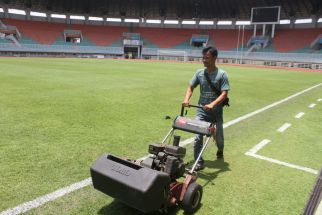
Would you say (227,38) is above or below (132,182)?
above

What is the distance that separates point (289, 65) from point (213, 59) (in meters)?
→ 54.8

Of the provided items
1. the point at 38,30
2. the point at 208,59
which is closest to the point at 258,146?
the point at 208,59

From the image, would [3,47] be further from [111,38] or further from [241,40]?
[241,40]

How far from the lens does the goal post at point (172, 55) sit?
67.8 metres

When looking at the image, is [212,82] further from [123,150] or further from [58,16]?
[58,16]

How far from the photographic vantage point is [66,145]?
235 inches

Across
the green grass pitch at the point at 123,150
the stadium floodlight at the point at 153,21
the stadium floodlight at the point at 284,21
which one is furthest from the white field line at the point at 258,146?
the stadium floodlight at the point at 153,21

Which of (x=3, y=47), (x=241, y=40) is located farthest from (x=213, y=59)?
(x=241, y=40)

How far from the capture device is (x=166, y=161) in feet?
11.9

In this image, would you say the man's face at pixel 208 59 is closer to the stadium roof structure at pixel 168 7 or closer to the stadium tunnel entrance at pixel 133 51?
the stadium roof structure at pixel 168 7

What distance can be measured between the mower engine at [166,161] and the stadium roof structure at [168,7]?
225ft

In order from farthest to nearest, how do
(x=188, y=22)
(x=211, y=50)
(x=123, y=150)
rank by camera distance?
1. (x=188, y=22)
2. (x=123, y=150)
3. (x=211, y=50)

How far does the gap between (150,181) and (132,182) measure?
0.19 meters

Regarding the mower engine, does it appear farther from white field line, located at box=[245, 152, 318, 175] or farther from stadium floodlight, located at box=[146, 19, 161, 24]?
stadium floodlight, located at box=[146, 19, 161, 24]
